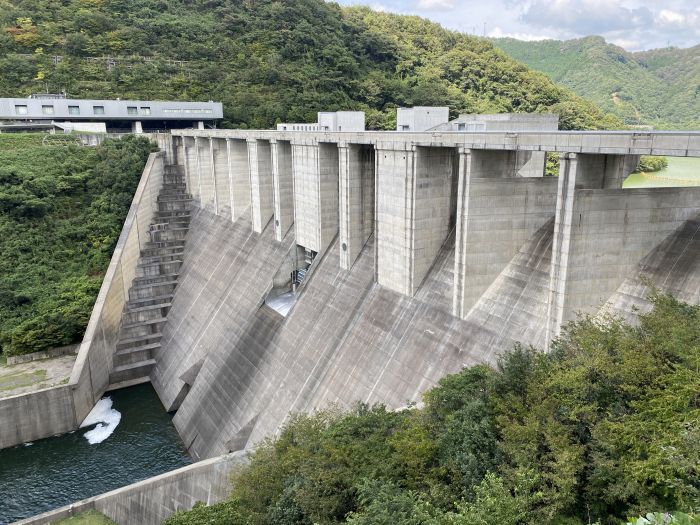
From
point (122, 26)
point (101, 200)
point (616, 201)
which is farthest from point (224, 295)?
point (122, 26)

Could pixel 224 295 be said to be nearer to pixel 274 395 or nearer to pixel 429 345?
pixel 274 395

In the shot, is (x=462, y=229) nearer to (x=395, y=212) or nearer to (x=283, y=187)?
(x=395, y=212)

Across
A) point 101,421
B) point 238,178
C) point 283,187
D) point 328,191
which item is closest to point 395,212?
point 328,191

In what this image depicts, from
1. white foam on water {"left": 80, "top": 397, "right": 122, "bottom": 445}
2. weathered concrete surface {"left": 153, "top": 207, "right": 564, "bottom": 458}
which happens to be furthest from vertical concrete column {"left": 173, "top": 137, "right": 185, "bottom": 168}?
white foam on water {"left": 80, "top": 397, "right": 122, "bottom": 445}

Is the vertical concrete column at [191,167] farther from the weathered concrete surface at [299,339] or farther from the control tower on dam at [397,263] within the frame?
the control tower on dam at [397,263]

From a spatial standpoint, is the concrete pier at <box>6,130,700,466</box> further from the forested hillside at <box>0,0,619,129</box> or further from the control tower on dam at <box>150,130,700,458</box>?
the forested hillside at <box>0,0,619,129</box>
